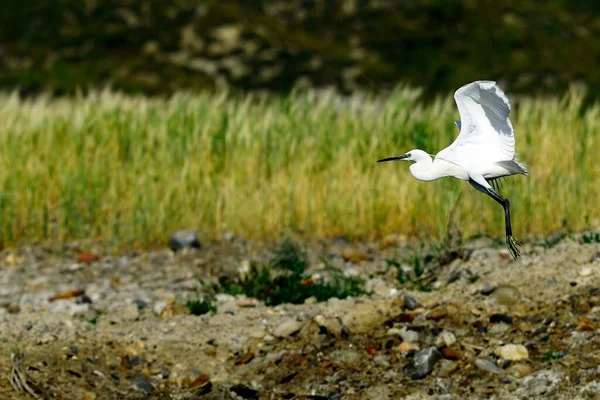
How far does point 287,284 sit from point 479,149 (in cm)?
374

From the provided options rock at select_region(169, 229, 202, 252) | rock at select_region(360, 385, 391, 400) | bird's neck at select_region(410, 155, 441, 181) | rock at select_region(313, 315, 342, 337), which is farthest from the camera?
rock at select_region(169, 229, 202, 252)

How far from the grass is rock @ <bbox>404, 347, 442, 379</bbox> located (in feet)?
7.14

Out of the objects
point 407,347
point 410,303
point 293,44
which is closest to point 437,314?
point 410,303

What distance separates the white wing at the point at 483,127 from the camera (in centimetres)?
466

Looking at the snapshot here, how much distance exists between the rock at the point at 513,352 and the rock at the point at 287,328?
124cm

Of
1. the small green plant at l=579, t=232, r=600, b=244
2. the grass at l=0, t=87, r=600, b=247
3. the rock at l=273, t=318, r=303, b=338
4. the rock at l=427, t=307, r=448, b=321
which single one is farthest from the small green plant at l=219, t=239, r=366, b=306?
the small green plant at l=579, t=232, r=600, b=244

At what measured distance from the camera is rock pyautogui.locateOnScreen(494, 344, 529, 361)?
647 cm

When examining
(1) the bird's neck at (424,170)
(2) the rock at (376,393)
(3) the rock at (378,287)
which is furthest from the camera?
(3) the rock at (378,287)

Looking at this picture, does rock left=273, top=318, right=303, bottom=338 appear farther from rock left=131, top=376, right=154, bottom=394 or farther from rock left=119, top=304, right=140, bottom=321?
rock left=119, top=304, right=140, bottom=321

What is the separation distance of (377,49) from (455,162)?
46.5m

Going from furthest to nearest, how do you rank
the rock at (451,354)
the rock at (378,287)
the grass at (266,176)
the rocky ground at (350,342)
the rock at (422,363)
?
the grass at (266,176)
the rock at (378,287)
the rock at (451,354)
the rock at (422,363)
the rocky ground at (350,342)

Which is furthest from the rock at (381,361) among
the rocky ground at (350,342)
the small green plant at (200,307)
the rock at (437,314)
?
the small green plant at (200,307)

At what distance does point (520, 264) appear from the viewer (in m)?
7.70

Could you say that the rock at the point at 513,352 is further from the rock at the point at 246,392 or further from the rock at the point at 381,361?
the rock at the point at 246,392
